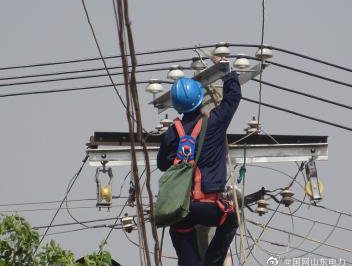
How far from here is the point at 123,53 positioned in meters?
6.50

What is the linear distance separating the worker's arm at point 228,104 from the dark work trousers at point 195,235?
631 mm

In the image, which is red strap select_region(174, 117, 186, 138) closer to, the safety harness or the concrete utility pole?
the safety harness

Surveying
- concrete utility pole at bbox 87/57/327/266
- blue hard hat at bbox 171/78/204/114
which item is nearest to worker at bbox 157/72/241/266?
blue hard hat at bbox 171/78/204/114

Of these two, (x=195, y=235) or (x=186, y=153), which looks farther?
(x=195, y=235)

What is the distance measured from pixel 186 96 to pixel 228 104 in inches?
12.5

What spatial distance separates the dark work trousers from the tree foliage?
0.70 m

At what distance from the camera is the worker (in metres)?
9.52

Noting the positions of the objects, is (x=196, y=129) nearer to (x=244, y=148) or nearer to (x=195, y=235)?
(x=195, y=235)

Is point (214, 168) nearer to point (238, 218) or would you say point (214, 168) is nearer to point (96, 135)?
point (238, 218)

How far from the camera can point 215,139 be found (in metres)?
9.52

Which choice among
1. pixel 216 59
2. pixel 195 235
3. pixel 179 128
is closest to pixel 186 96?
pixel 179 128

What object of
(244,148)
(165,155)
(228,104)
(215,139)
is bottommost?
(244,148)

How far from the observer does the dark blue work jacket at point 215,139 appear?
9.52 m

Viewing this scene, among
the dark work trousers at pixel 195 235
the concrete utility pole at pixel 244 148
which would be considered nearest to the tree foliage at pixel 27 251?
the dark work trousers at pixel 195 235
